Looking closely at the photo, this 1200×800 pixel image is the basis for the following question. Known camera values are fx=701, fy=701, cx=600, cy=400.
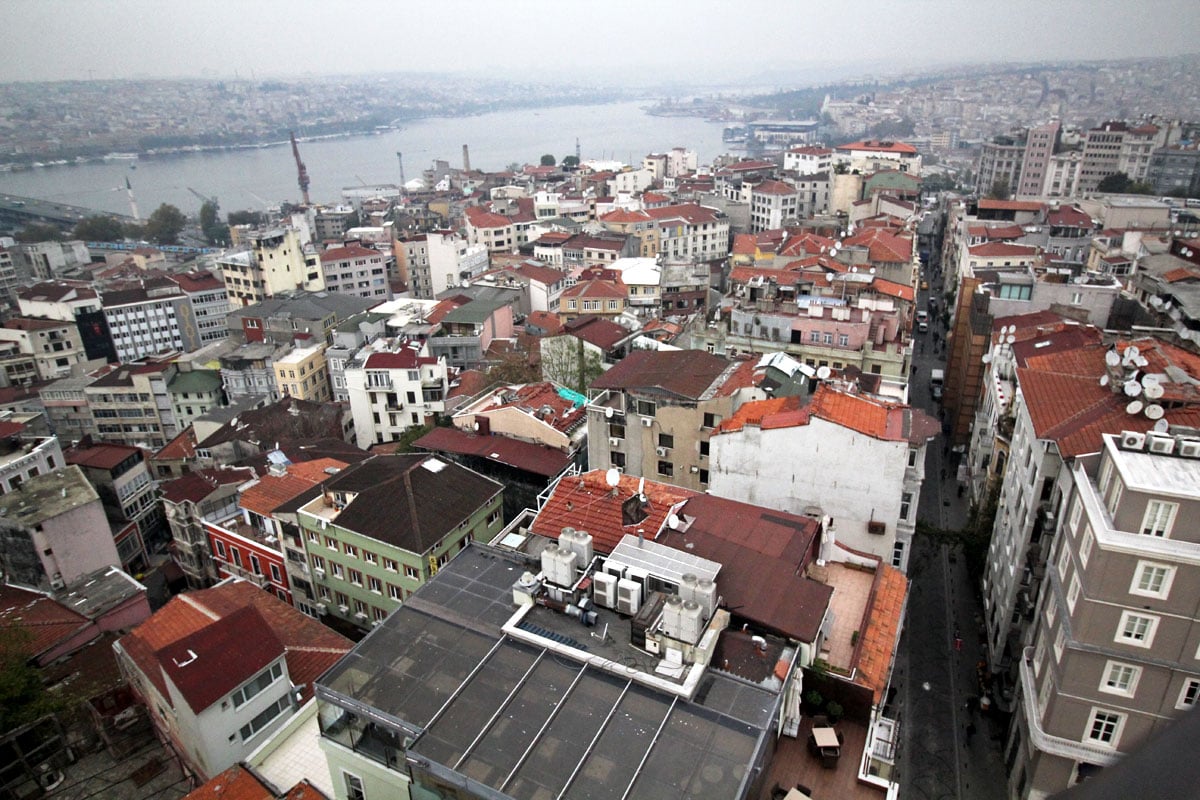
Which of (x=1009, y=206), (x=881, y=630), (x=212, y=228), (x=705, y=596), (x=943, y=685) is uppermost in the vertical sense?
(x=705, y=596)

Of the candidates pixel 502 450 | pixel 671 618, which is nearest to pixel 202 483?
pixel 502 450

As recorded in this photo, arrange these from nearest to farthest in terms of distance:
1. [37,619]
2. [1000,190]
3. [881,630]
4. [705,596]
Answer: [705,596], [881,630], [37,619], [1000,190]

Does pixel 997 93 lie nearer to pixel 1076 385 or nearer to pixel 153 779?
pixel 1076 385

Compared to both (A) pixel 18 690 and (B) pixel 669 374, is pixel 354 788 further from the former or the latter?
(B) pixel 669 374

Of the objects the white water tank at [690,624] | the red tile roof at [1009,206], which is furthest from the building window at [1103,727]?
the red tile roof at [1009,206]

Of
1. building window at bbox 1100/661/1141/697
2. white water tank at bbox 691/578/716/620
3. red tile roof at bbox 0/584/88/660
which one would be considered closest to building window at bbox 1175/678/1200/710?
building window at bbox 1100/661/1141/697

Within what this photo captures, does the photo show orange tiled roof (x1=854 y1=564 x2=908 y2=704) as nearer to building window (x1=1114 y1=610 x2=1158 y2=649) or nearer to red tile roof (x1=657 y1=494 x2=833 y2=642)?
red tile roof (x1=657 y1=494 x2=833 y2=642)
